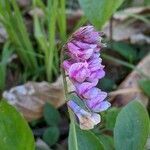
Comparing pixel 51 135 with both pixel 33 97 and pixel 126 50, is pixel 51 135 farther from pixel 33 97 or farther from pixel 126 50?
pixel 126 50

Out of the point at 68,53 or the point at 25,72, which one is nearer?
the point at 68,53

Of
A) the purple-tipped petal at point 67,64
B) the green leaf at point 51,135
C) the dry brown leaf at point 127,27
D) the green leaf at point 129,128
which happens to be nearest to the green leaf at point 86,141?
the green leaf at point 129,128

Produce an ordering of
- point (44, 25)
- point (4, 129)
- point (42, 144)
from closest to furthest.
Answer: point (4, 129)
point (42, 144)
point (44, 25)

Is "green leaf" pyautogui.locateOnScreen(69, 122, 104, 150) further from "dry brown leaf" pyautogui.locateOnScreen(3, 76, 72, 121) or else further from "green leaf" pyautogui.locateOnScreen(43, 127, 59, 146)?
"dry brown leaf" pyautogui.locateOnScreen(3, 76, 72, 121)

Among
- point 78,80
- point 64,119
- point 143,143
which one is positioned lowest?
point 64,119

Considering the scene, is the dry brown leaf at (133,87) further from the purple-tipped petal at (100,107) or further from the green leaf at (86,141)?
the purple-tipped petal at (100,107)

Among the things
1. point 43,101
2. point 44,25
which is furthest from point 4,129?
point 44,25

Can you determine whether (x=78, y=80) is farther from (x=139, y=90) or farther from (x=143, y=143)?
(x=139, y=90)

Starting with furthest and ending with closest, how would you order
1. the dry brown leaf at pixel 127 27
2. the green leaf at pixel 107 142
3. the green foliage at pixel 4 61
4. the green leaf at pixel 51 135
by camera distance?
the dry brown leaf at pixel 127 27 → the green foliage at pixel 4 61 → the green leaf at pixel 51 135 → the green leaf at pixel 107 142
